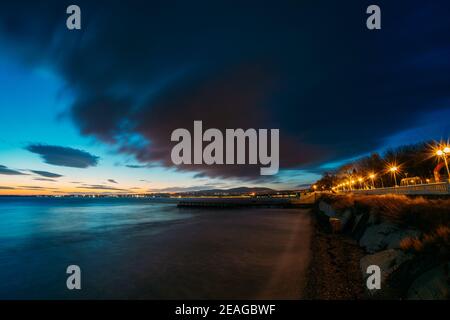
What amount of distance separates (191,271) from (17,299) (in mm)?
Result: 8203

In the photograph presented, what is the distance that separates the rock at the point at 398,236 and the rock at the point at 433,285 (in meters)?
4.31

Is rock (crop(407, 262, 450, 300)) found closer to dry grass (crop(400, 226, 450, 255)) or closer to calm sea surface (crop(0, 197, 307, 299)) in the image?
dry grass (crop(400, 226, 450, 255))

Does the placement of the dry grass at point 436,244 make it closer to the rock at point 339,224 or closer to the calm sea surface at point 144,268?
the calm sea surface at point 144,268

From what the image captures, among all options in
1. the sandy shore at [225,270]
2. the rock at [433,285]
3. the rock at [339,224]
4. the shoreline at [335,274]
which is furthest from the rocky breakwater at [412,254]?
the rock at [339,224]

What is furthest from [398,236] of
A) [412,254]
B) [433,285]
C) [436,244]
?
[433,285]

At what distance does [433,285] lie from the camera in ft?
20.0

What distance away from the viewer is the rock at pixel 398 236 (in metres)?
10.5

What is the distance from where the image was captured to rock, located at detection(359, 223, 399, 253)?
1288 cm

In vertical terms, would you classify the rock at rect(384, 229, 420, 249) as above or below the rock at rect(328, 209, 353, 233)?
above

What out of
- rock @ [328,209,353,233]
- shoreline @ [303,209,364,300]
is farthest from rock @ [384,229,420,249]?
rock @ [328,209,353,233]

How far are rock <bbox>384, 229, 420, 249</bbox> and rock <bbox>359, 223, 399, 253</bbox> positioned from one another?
17 cm

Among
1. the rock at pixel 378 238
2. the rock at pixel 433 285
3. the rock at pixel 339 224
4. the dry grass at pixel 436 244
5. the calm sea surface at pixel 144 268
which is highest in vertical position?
the dry grass at pixel 436 244
